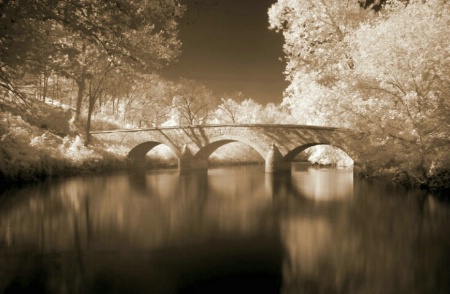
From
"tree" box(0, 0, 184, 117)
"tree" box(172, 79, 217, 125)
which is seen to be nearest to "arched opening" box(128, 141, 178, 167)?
"tree" box(172, 79, 217, 125)

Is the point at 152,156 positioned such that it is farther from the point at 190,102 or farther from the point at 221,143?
the point at 190,102

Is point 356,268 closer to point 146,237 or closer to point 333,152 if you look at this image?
point 146,237

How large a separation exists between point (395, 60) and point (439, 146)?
3560mm

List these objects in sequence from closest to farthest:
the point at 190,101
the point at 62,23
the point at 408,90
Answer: the point at 62,23
the point at 408,90
the point at 190,101

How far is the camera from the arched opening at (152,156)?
31239mm

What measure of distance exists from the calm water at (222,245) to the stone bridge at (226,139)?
10424 millimetres

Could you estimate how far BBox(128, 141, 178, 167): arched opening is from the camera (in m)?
31.2

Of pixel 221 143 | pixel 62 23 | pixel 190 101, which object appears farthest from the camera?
pixel 190 101

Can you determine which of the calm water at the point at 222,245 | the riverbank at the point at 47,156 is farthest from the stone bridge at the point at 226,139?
the calm water at the point at 222,245

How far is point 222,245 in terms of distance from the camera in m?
6.64

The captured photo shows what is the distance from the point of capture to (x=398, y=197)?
12695mm

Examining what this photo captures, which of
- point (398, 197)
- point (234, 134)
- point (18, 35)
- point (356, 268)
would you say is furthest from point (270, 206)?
point (234, 134)

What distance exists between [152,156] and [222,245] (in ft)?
92.1

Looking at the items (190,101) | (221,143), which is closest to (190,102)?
(190,101)
